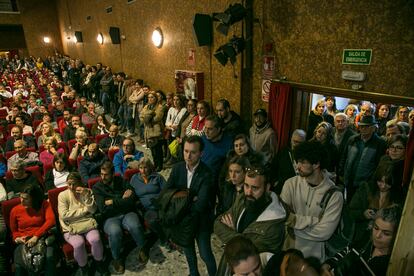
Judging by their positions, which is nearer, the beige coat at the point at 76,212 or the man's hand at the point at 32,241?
the man's hand at the point at 32,241

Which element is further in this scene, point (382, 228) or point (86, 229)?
point (86, 229)

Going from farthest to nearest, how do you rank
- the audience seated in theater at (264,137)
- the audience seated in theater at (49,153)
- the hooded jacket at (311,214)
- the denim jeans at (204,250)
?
the audience seated in theater at (49,153), the audience seated in theater at (264,137), the denim jeans at (204,250), the hooded jacket at (311,214)

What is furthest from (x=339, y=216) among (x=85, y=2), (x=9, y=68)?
(x=9, y=68)

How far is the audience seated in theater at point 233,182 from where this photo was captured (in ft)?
9.26

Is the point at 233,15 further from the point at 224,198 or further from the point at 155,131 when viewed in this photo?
the point at 224,198

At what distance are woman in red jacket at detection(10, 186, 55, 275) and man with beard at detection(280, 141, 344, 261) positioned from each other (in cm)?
266

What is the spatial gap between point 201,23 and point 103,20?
26.8ft

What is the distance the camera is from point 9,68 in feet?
55.5

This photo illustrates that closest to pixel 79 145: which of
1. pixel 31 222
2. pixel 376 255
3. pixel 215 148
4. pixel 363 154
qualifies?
pixel 31 222

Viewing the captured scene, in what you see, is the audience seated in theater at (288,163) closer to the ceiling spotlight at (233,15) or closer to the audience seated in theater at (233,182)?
the audience seated in theater at (233,182)

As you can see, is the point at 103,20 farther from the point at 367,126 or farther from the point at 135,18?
the point at 367,126

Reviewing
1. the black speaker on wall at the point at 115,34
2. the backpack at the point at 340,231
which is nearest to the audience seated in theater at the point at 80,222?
the backpack at the point at 340,231

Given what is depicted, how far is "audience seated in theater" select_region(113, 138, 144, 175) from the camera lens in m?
4.36

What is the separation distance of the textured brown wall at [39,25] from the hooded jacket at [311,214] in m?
23.3
